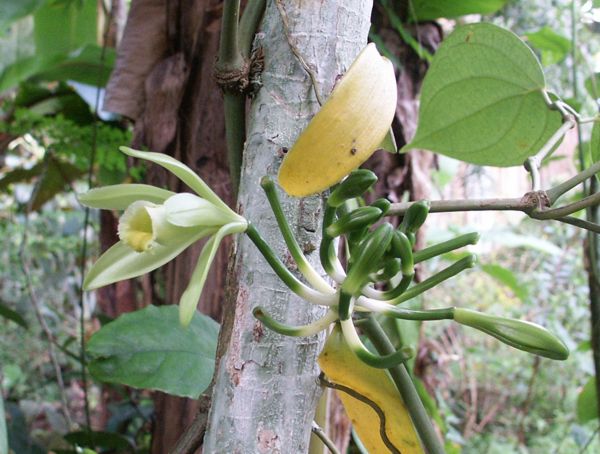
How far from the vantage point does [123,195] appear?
279 millimetres

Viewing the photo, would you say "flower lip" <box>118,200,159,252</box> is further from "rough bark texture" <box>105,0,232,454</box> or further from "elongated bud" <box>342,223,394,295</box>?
"rough bark texture" <box>105,0,232,454</box>

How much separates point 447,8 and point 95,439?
29.1 inches

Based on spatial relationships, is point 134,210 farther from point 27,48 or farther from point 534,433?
point 534,433

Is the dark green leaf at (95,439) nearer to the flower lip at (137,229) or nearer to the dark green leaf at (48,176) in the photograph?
the dark green leaf at (48,176)

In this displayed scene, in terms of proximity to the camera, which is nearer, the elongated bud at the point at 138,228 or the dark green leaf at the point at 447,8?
the elongated bud at the point at 138,228

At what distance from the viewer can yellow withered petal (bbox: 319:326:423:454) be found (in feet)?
0.92

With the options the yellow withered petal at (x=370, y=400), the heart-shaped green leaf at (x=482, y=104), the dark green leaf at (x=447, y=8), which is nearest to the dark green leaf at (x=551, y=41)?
the dark green leaf at (x=447, y=8)

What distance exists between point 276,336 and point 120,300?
732mm

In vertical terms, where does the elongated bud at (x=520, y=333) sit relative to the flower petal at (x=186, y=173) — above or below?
below

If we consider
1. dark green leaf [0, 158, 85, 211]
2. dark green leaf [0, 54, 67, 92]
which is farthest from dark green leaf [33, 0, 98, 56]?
dark green leaf [0, 158, 85, 211]

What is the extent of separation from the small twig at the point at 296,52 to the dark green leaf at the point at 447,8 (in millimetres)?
505

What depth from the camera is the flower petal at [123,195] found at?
28cm

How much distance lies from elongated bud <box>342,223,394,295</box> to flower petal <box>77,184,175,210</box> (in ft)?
0.31

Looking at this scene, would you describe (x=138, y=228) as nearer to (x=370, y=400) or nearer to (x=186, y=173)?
(x=186, y=173)
